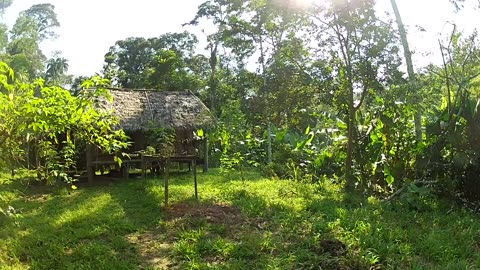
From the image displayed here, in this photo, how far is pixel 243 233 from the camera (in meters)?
5.98

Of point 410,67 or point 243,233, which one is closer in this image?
point 243,233

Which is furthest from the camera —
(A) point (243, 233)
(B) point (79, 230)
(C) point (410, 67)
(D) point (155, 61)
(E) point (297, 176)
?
(D) point (155, 61)

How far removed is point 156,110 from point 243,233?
8605 mm

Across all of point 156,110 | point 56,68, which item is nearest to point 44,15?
point 56,68

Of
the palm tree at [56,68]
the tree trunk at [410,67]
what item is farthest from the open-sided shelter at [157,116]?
the palm tree at [56,68]

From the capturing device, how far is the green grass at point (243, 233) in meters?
4.92

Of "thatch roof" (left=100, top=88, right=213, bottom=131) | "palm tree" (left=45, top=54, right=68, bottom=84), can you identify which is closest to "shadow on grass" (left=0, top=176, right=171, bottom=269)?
"thatch roof" (left=100, top=88, right=213, bottom=131)

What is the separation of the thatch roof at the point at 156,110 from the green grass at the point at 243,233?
4573 millimetres

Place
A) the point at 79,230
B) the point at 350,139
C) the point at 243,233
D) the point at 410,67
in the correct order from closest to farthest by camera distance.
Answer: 1. the point at 243,233
2. the point at 79,230
3. the point at 350,139
4. the point at 410,67

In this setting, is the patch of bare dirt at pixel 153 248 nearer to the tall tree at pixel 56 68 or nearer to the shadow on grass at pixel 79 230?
the shadow on grass at pixel 79 230

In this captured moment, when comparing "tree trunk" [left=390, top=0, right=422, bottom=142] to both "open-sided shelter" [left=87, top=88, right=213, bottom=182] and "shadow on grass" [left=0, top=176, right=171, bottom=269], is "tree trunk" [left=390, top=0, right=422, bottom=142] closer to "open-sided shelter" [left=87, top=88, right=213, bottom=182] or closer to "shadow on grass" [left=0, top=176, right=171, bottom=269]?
"shadow on grass" [left=0, top=176, right=171, bottom=269]

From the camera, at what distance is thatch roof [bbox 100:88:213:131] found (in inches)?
512

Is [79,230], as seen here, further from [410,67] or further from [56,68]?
[56,68]

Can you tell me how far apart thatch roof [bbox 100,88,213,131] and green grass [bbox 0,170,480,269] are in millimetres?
4573
